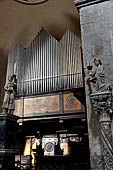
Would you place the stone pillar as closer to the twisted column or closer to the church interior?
the twisted column

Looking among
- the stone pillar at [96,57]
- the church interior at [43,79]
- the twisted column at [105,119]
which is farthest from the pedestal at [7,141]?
the twisted column at [105,119]

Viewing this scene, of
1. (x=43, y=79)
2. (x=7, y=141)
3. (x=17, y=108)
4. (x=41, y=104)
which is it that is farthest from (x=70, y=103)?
(x=7, y=141)

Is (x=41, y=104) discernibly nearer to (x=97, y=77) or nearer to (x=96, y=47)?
(x=96, y=47)

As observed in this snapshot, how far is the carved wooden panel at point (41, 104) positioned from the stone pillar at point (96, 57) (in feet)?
15.9

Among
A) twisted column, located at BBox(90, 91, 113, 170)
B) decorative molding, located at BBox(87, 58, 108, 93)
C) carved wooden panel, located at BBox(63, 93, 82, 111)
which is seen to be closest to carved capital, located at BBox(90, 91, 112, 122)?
twisted column, located at BBox(90, 91, 113, 170)

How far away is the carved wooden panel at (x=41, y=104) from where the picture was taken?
8031 millimetres

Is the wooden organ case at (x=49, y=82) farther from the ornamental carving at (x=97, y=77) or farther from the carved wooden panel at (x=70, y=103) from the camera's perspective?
the ornamental carving at (x=97, y=77)

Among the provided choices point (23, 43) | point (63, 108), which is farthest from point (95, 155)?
point (23, 43)

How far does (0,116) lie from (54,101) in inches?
142

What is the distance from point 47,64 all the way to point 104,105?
6880 mm

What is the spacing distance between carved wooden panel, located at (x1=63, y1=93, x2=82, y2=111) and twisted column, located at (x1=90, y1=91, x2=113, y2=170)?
4820mm

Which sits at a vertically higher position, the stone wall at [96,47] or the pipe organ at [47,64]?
the pipe organ at [47,64]

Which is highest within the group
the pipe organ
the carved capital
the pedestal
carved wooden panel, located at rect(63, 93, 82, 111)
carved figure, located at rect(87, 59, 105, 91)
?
the pipe organ

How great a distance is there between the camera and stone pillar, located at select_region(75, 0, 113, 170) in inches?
117
